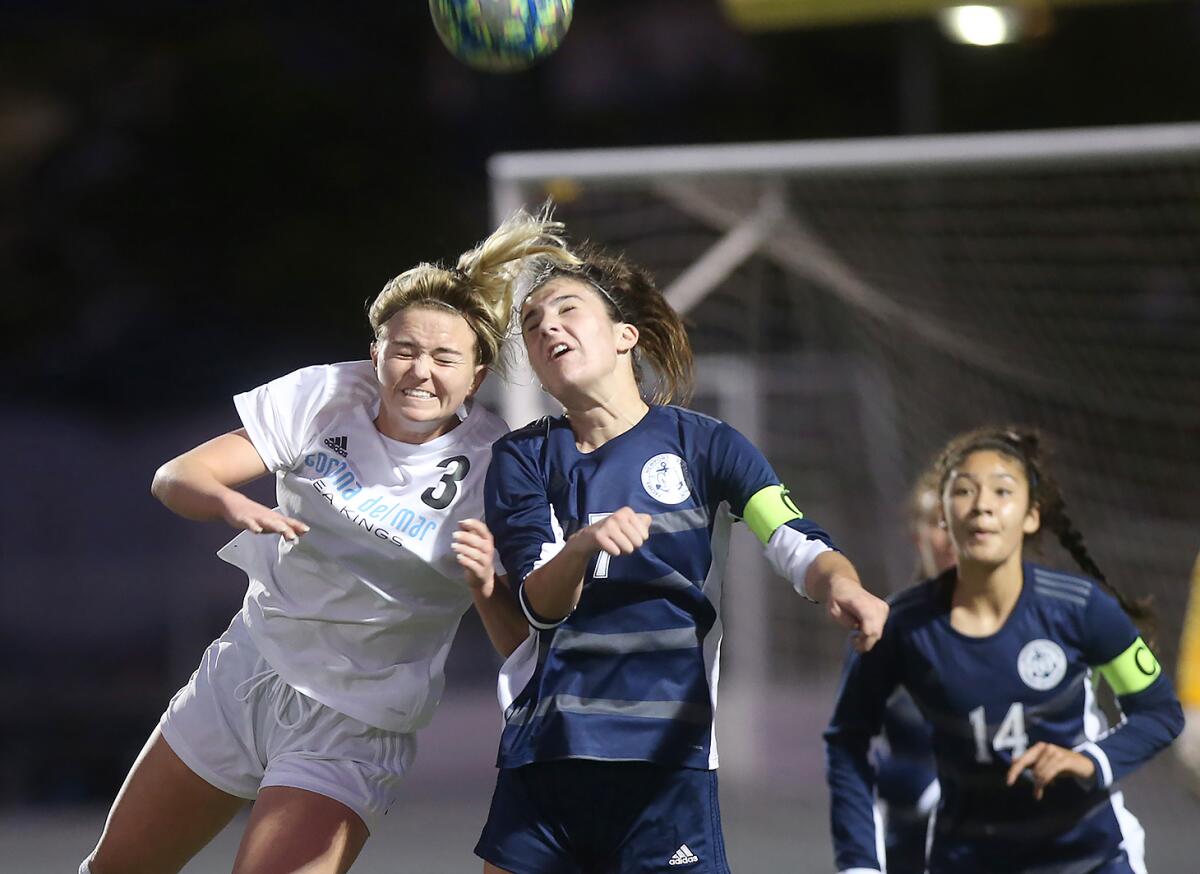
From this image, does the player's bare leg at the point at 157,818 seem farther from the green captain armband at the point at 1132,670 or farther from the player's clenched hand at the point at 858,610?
the green captain armband at the point at 1132,670

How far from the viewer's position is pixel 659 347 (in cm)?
Answer: 301

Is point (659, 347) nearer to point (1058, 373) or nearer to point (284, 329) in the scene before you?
point (1058, 373)

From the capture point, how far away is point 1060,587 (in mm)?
3152

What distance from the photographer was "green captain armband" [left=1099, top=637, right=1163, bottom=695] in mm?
3057

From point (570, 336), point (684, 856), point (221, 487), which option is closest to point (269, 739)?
point (221, 487)

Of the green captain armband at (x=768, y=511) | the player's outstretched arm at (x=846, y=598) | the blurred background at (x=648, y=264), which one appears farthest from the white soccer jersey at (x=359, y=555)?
the blurred background at (x=648, y=264)

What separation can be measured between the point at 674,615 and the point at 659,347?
0.56 m

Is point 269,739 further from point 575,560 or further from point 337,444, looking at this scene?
point 575,560

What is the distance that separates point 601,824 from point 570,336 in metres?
0.80

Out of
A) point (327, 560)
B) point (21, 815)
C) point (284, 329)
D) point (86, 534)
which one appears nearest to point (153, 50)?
point (284, 329)

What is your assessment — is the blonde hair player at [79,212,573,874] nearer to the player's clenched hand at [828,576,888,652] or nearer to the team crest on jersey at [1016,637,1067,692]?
the player's clenched hand at [828,576,888,652]

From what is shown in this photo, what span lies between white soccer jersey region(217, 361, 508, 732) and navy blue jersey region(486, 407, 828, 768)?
256mm

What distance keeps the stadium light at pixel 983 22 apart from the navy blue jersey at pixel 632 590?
3771 millimetres

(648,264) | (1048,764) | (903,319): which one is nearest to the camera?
(1048,764)
